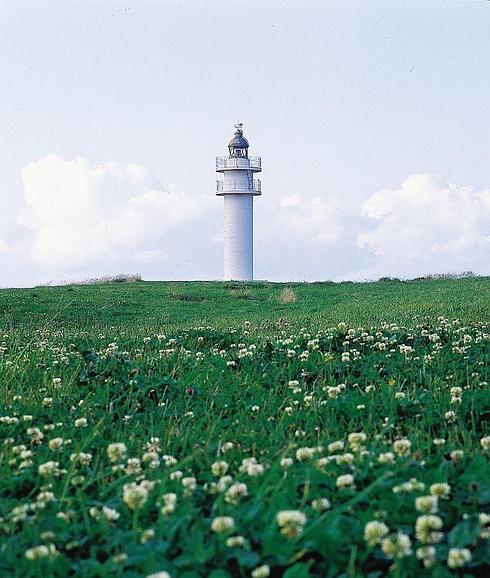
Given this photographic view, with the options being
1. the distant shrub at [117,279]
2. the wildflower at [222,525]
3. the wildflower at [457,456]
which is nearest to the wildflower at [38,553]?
the wildflower at [222,525]

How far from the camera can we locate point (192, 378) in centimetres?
813

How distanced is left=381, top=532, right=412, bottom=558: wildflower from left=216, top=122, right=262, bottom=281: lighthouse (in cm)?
4759

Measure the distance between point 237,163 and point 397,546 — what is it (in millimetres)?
49005

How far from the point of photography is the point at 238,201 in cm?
5159

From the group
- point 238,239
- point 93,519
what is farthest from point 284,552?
point 238,239

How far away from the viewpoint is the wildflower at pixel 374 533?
10.0ft

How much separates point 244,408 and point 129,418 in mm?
Answer: 1087

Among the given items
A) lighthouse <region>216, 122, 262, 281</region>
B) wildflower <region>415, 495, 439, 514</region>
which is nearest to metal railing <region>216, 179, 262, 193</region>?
lighthouse <region>216, 122, 262, 281</region>

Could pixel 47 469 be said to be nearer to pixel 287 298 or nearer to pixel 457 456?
pixel 457 456

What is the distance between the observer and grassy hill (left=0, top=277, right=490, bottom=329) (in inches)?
678

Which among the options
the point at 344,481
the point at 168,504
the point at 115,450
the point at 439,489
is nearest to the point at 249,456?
the point at 115,450

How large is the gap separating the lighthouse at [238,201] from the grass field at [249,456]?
39.4 m

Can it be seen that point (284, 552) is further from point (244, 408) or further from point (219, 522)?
point (244, 408)

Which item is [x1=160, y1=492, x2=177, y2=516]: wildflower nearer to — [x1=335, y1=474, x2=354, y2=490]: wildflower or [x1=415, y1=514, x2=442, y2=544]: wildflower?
[x1=335, y1=474, x2=354, y2=490]: wildflower
